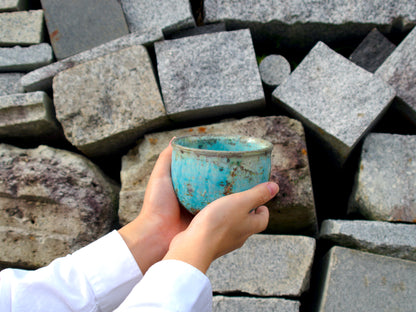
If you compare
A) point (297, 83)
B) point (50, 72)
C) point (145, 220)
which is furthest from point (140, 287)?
point (50, 72)

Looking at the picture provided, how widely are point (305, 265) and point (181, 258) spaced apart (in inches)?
35.6

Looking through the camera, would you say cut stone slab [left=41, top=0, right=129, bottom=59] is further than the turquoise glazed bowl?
Yes

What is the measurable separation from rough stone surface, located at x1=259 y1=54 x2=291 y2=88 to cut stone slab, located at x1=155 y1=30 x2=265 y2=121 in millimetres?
141

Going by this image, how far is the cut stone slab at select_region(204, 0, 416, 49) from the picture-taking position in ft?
5.76

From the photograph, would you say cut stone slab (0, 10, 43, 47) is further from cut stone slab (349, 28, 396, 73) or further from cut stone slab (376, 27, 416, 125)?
cut stone slab (376, 27, 416, 125)

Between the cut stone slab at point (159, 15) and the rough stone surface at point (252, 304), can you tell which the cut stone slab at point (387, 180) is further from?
the cut stone slab at point (159, 15)

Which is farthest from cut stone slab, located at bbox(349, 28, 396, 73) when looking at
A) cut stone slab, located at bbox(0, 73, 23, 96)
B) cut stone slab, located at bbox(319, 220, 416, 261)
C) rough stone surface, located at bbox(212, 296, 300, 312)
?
cut stone slab, located at bbox(0, 73, 23, 96)

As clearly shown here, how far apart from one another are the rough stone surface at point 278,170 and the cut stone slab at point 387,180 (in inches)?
10.1

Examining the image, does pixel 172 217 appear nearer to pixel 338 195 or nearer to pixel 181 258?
pixel 181 258

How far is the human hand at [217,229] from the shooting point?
0.79m

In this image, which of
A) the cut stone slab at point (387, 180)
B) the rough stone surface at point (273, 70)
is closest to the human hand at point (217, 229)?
the cut stone slab at point (387, 180)

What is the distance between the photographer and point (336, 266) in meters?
1.44

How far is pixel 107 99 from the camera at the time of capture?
65.7 inches

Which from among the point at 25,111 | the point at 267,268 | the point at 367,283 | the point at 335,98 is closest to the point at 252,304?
the point at 267,268
